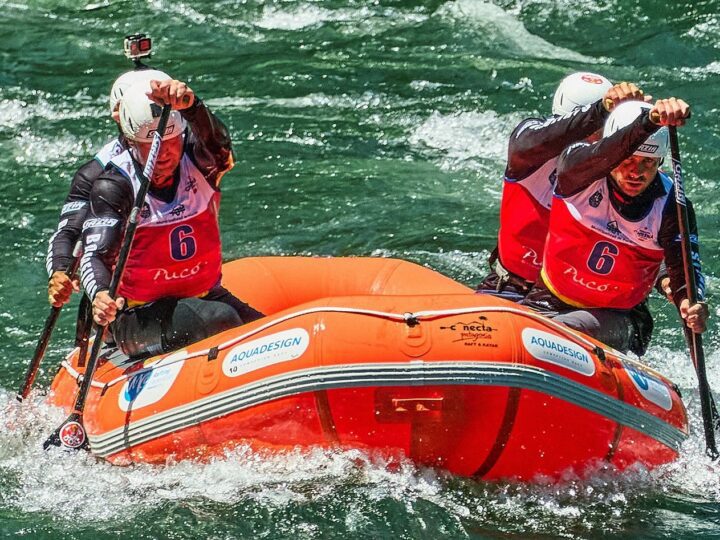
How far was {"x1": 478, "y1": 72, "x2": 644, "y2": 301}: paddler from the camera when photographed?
21.2 feet

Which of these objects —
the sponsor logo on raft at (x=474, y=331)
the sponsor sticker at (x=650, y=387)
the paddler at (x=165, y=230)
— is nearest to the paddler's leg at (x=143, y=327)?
the paddler at (x=165, y=230)

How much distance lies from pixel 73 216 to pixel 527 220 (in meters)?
2.36

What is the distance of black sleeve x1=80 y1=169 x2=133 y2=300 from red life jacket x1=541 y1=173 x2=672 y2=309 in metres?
2.12

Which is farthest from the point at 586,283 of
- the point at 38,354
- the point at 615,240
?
the point at 38,354

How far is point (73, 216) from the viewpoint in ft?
21.4

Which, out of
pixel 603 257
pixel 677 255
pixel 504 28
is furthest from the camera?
pixel 504 28

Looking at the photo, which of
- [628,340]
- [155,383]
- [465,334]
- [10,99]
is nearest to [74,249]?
[155,383]

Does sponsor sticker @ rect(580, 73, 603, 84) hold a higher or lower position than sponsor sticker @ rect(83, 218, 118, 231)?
higher

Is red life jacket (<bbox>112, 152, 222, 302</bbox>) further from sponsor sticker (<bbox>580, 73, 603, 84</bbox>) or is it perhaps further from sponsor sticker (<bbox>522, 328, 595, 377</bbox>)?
sponsor sticker (<bbox>580, 73, 603, 84</bbox>)

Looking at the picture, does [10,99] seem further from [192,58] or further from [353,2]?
[353,2]

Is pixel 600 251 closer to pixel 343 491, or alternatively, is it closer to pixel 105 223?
pixel 343 491

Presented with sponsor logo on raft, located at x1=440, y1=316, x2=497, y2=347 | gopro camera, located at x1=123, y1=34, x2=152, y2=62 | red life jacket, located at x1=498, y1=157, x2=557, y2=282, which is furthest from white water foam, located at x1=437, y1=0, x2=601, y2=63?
sponsor logo on raft, located at x1=440, y1=316, x2=497, y2=347

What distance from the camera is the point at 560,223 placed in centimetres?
649

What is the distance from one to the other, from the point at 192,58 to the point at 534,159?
6.59 metres
